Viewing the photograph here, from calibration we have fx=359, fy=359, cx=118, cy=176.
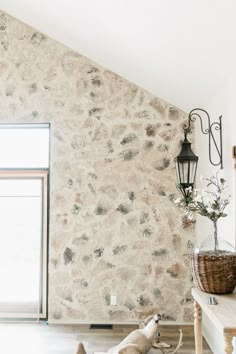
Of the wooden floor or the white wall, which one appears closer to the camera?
the white wall

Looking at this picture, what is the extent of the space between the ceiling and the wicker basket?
4.75ft

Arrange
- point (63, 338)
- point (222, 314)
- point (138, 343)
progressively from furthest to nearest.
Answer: point (63, 338), point (138, 343), point (222, 314)

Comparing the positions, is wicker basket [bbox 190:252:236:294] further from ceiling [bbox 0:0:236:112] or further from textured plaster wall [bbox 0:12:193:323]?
textured plaster wall [bbox 0:12:193:323]

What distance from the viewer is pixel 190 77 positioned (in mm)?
3328

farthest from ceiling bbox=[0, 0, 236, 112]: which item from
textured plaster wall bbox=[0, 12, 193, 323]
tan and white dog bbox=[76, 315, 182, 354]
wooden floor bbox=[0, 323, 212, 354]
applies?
wooden floor bbox=[0, 323, 212, 354]

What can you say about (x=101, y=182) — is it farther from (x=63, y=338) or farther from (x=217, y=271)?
(x=217, y=271)

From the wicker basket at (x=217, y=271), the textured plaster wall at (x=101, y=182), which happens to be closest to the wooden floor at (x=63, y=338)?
the textured plaster wall at (x=101, y=182)

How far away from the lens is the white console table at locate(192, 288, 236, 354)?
178 centimetres

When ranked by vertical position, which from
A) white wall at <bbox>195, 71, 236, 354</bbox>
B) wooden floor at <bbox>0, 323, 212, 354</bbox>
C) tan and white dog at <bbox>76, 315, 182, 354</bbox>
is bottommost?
wooden floor at <bbox>0, 323, 212, 354</bbox>

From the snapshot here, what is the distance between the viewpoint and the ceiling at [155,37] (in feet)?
8.07

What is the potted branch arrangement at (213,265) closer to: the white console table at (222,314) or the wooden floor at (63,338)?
the white console table at (222,314)

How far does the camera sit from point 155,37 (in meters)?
2.96

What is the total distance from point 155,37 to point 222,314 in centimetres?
217

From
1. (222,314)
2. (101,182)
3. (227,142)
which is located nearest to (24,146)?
(101,182)
